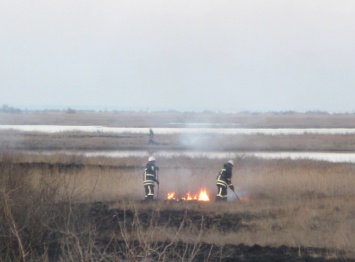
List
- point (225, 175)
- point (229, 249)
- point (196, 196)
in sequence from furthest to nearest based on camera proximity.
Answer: point (196, 196) < point (225, 175) < point (229, 249)

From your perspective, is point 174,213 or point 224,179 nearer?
point 174,213

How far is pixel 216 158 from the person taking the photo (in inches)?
1380

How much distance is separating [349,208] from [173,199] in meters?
4.96

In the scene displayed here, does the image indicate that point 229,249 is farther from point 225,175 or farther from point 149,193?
point 149,193

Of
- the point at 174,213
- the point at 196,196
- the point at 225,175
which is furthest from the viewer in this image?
the point at 196,196

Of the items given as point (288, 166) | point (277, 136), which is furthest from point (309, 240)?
point (277, 136)

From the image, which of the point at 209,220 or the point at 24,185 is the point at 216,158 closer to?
the point at 209,220

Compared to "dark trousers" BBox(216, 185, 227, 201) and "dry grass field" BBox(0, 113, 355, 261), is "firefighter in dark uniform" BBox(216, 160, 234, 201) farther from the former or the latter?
"dry grass field" BBox(0, 113, 355, 261)

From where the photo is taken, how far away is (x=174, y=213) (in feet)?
61.9

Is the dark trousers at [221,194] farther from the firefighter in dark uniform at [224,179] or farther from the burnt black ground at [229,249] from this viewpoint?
the burnt black ground at [229,249]

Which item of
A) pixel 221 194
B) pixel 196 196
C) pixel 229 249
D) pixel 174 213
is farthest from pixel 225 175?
pixel 229 249


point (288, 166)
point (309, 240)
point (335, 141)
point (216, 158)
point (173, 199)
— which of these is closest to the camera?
point (309, 240)

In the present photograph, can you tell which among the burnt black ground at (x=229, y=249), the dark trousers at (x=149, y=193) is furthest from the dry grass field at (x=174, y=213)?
the dark trousers at (x=149, y=193)

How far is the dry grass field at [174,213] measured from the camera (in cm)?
998
